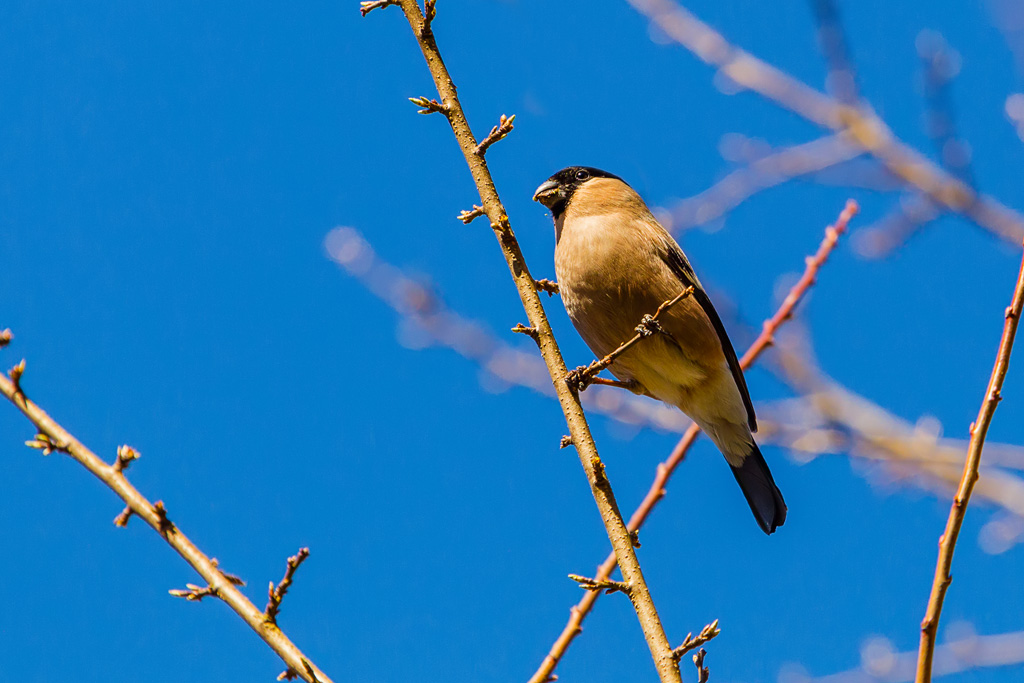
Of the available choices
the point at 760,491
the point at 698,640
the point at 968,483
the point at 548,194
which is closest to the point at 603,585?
the point at 698,640

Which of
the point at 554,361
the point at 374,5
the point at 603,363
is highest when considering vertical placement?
the point at 374,5

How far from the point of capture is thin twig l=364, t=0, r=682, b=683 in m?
2.32

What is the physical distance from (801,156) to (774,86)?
365 millimetres

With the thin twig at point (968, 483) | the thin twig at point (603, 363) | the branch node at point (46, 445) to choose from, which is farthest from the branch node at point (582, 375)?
the branch node at point (46, 445)

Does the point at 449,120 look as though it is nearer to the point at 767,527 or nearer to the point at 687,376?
the point at 687,376

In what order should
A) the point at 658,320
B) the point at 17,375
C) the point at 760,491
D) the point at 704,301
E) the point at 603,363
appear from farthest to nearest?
the point at 704,301 < the point at 760,491 < the point at 658,320 < the point at 603,363 < the point at 17,375

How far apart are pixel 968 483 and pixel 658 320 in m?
2.54

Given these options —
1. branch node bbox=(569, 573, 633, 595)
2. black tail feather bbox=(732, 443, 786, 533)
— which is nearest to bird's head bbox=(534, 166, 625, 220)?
black tail feather bbox=(732, 443, 786, 533)

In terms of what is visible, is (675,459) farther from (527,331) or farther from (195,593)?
(195,593)

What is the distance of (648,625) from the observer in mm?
2312

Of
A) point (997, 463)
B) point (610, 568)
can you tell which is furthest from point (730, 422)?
point (610, 568)

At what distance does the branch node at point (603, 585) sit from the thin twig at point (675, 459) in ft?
0.21

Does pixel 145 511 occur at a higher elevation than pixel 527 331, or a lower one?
lower

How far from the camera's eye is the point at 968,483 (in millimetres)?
2195
